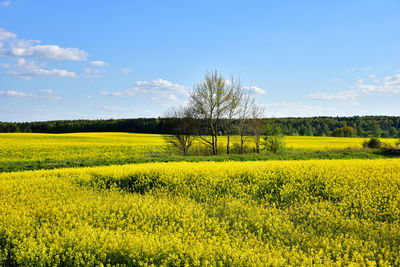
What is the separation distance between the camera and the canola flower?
523 cm

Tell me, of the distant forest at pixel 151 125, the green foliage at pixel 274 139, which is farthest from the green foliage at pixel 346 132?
the green foliage at pixel 274 139

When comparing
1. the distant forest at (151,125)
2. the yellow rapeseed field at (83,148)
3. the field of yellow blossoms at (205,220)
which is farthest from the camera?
the distant forest at (151,125)

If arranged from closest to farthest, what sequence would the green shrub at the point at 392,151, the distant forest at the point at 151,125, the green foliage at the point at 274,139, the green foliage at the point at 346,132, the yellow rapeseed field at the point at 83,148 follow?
the green shrub at the point at 392,151
the green foliage at the point at 274,139
the yellow rapeseed field at the point at 83,148
the green foliage at the point at 346,132
the distant forest at the point at 151,125

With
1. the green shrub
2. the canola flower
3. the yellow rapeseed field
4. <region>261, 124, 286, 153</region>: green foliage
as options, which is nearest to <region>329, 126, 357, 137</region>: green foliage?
the yellow rapeseed field

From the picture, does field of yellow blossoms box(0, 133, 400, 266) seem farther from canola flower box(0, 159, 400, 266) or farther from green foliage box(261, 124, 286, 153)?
green foliage box(261, 124, 286, 153)

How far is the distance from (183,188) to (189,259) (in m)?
5.97

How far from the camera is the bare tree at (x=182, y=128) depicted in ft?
98.3

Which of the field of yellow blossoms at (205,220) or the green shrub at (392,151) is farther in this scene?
the green shrub at (392,151)

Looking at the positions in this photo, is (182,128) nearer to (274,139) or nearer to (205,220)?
(274,139)

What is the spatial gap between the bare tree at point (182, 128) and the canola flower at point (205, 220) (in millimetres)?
16665

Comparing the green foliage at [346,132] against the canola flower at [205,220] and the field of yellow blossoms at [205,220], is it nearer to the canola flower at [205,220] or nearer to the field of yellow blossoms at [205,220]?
the field of yellow blossoms at [205,220]

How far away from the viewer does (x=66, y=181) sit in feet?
39.3

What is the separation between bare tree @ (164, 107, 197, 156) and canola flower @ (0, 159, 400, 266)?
1667 cm

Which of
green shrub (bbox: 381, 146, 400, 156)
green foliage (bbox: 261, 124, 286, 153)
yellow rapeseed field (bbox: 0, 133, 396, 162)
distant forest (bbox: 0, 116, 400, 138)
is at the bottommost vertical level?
yellow rapeseed field (bbox: 0, 133, 396, 162)
